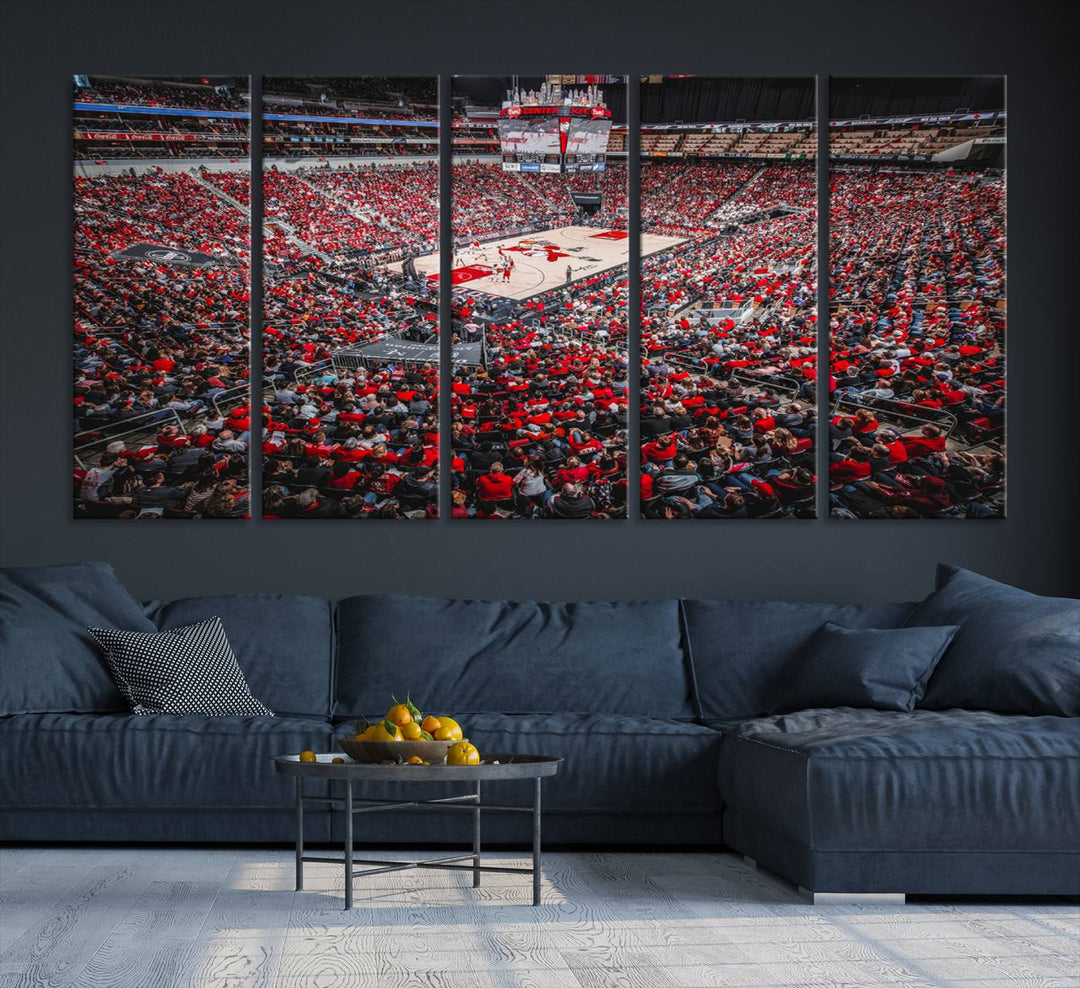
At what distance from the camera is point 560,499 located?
538 cm

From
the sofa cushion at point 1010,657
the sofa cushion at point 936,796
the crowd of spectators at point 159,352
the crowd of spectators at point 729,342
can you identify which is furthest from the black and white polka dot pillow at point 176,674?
the sofa cushion at point 1010,657

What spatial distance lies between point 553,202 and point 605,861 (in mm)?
2775

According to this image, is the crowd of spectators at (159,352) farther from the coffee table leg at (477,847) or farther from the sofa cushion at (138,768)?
the coffee table leg at (477,847)

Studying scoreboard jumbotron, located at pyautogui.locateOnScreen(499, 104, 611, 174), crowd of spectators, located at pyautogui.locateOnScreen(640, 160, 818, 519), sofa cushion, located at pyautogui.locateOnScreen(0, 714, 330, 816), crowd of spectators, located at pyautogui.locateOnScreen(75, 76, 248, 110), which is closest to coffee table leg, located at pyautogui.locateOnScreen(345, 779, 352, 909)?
sofa cushion, located at pyautogui.locateOnScreen(0, 714, 330, 816)

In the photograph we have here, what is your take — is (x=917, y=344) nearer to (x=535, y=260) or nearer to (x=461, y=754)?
(x=535, y=260)

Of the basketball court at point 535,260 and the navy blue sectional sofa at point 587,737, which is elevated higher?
the basketball court at point 535,260

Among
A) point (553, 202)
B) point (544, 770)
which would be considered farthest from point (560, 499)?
point (544, 770)

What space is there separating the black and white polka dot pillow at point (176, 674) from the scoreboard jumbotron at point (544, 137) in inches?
92.8

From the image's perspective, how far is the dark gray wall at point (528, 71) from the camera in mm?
5340

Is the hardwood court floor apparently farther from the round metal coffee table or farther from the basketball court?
the basketball court

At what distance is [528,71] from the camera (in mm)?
5500

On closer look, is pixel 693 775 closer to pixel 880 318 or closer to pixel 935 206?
pixel 880 318

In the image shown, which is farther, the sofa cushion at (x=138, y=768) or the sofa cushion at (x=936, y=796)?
the sofa cushion at (x=138, y=768)

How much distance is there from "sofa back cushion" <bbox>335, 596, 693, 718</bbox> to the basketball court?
4.53 ft
